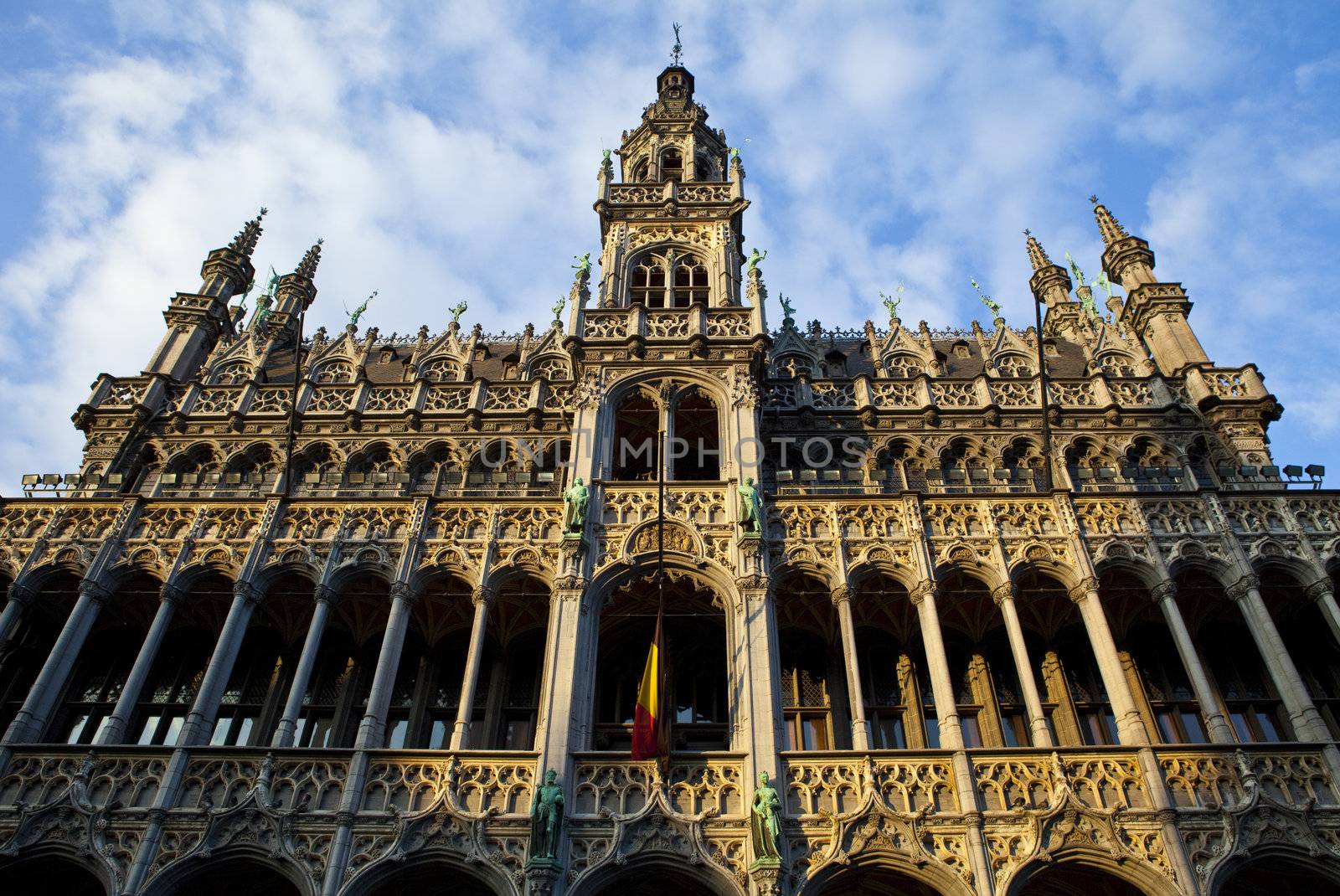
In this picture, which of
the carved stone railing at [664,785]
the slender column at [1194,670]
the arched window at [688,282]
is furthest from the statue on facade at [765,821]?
the arched window at [688,282]

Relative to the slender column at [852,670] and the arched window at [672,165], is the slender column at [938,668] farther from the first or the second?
the arched window at [672,165]

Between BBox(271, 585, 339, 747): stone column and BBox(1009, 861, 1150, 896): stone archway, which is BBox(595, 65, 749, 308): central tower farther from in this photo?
BBox(1009, 861, 1150, 896): stone archway

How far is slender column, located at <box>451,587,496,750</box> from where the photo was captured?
17406mm

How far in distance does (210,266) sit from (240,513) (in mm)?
13588

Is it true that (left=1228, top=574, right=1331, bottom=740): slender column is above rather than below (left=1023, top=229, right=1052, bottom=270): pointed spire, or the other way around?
below

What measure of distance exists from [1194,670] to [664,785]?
9.73 meters

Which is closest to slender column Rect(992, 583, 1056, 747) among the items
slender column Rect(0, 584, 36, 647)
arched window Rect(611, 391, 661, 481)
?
arched window Rect(611, 391, 661, 481)

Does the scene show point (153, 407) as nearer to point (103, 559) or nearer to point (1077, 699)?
point (103, 559)

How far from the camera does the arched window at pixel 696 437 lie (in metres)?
23.7

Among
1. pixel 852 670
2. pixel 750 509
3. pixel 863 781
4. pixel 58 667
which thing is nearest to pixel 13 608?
pixel 58 667

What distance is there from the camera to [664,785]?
16.6 meters

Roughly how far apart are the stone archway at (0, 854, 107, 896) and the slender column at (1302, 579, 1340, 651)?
4.81 meters

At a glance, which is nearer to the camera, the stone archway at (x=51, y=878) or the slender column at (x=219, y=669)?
the stone archway at (x=51, y=878)

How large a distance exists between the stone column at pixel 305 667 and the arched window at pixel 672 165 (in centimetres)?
1851
